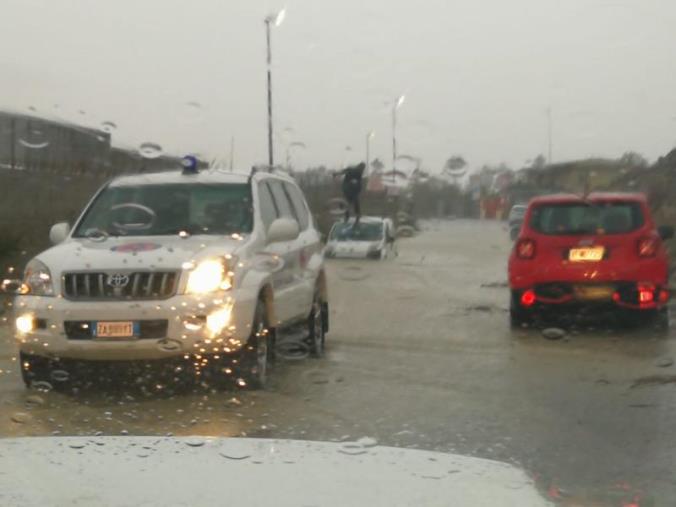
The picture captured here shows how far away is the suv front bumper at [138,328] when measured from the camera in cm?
830

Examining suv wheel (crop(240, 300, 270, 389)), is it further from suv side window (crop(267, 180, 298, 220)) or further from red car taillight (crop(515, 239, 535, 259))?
red car taillight (crop(515, 239, 535, 259))

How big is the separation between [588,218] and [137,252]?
5752 mm

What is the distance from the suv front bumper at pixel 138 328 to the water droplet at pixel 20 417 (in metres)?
0.65

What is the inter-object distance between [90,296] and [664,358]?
5359 mm

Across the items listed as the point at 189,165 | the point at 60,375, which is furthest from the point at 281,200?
the point at 60,375

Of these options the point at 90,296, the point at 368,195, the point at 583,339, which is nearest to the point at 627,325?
the point at 583,339

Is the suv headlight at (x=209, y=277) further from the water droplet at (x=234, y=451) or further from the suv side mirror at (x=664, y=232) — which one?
the suv side mirror at (x=664, y=232)

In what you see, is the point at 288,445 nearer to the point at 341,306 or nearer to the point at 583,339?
the point at 583,339

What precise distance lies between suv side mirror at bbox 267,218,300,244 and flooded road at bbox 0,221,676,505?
1.15 m

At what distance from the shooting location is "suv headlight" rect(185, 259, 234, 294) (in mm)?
8438

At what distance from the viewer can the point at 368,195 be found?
2695 centimetres

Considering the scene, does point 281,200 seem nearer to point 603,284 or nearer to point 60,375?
point 60,375

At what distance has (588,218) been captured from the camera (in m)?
12.5

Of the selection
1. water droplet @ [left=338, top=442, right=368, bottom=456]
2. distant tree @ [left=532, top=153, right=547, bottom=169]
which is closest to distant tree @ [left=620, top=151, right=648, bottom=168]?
distant tree @ [left=532, top=153, right=547, bottom=169]
